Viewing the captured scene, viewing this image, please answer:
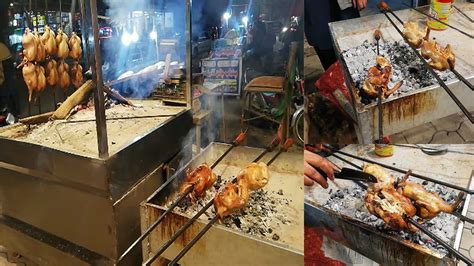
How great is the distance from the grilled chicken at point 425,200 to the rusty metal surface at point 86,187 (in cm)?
133

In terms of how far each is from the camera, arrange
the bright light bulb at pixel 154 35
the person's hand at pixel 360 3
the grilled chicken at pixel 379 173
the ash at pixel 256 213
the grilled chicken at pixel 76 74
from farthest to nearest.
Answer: the bright light bulb at pixel 154 35 → the grilled chicken at pixel 76 74 → the ash at pixel 256 213 → the grilled chicken at pixel 379 173 → the person's hand at pixel 360 3

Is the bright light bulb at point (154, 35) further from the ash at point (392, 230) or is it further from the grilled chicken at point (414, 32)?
the grilled chicken at point (414, 32)

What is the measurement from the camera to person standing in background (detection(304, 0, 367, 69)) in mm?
813

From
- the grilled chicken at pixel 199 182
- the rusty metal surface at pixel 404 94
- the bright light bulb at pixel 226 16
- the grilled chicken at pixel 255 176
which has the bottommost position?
the grilled chicken at pixel 199 182

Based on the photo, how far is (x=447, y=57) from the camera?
A: 2.69ft

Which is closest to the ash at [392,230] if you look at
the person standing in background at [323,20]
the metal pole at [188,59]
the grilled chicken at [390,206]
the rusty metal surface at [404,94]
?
the grilled chicken at [390,206]

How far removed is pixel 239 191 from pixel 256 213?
27cm

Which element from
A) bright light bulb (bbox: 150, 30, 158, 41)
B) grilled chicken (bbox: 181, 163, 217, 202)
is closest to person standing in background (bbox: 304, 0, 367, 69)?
grilled chicken (bbox: 181, 163, 217, 202)

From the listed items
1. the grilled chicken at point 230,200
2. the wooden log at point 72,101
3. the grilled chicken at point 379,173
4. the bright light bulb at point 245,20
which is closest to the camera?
the grilled chicken at point 379,173

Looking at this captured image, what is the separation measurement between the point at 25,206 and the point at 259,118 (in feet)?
5.66

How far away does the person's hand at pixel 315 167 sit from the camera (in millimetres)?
999

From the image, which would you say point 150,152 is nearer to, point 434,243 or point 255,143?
point 255,143

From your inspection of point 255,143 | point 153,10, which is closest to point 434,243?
point 255,143

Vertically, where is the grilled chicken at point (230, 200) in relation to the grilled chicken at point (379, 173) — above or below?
below
